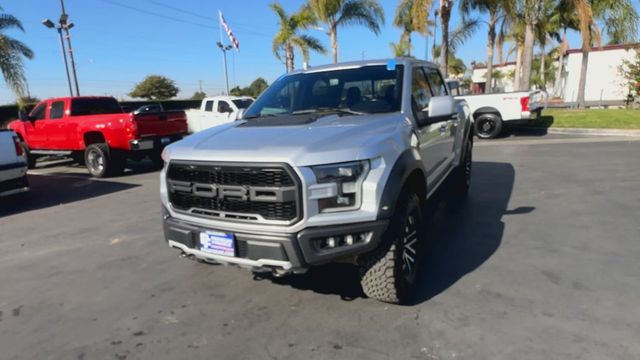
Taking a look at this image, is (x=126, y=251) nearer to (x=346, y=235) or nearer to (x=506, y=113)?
(x=346, y=235)

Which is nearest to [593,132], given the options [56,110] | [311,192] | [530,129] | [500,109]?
[530,129]

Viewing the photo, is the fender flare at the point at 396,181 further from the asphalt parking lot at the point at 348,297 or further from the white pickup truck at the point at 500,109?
the white pickup truck at the point at 500,109

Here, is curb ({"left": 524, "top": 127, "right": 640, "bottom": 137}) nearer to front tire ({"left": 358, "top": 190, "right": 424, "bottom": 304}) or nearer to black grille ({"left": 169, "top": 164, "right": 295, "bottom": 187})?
front tire ({"left": 358, "top": 190, "right": 424, "bottom": 304})

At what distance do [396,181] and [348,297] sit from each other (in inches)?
44.2

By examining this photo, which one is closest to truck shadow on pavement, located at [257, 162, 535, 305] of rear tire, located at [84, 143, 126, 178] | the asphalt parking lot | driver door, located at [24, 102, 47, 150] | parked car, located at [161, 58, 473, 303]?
the asphalt parking lot

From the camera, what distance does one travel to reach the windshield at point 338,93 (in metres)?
3.87

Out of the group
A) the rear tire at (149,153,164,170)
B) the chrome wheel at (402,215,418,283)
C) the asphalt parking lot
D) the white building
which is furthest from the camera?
the white building

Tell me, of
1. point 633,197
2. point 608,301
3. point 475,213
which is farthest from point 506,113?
point 608,301

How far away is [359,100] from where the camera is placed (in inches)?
157

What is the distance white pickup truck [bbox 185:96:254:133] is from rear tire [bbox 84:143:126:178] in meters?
4.75

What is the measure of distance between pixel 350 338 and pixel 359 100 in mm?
2107

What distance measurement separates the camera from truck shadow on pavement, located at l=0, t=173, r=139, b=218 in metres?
7.55

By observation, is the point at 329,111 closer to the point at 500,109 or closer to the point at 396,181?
the point at 396,181

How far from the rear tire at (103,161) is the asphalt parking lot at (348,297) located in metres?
3.87
